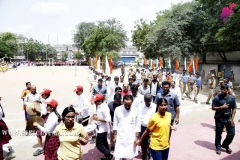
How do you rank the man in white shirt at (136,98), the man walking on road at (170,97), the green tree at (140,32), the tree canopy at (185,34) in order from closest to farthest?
the man walking on road at (170,97) → the man in white shirt at (136,98) → the tree canopy at (185,34) → the green tree at (140,32)

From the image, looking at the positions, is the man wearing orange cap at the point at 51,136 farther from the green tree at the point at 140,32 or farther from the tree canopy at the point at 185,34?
the green tree at the point at 140,32

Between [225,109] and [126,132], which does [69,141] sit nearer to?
[126,132]

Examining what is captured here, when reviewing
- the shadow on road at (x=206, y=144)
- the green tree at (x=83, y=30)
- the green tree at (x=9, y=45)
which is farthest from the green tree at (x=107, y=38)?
the shadow on road at (x=206, y=144)

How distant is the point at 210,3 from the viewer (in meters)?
19.2

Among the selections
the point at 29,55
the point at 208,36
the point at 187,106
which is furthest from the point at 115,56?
the point at 29,55

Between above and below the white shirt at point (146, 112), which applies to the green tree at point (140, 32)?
above

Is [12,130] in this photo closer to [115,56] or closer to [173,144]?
[173,144]

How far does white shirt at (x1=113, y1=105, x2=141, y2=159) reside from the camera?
4.23 metres

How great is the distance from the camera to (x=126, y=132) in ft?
13.9

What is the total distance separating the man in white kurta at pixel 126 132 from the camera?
13.9 feet

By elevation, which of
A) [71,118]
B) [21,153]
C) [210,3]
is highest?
[210,3]

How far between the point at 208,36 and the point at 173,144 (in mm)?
17761

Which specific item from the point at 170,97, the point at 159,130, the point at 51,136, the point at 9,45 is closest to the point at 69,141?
the point at 51,136

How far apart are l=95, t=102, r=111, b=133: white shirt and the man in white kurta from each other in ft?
1.83
